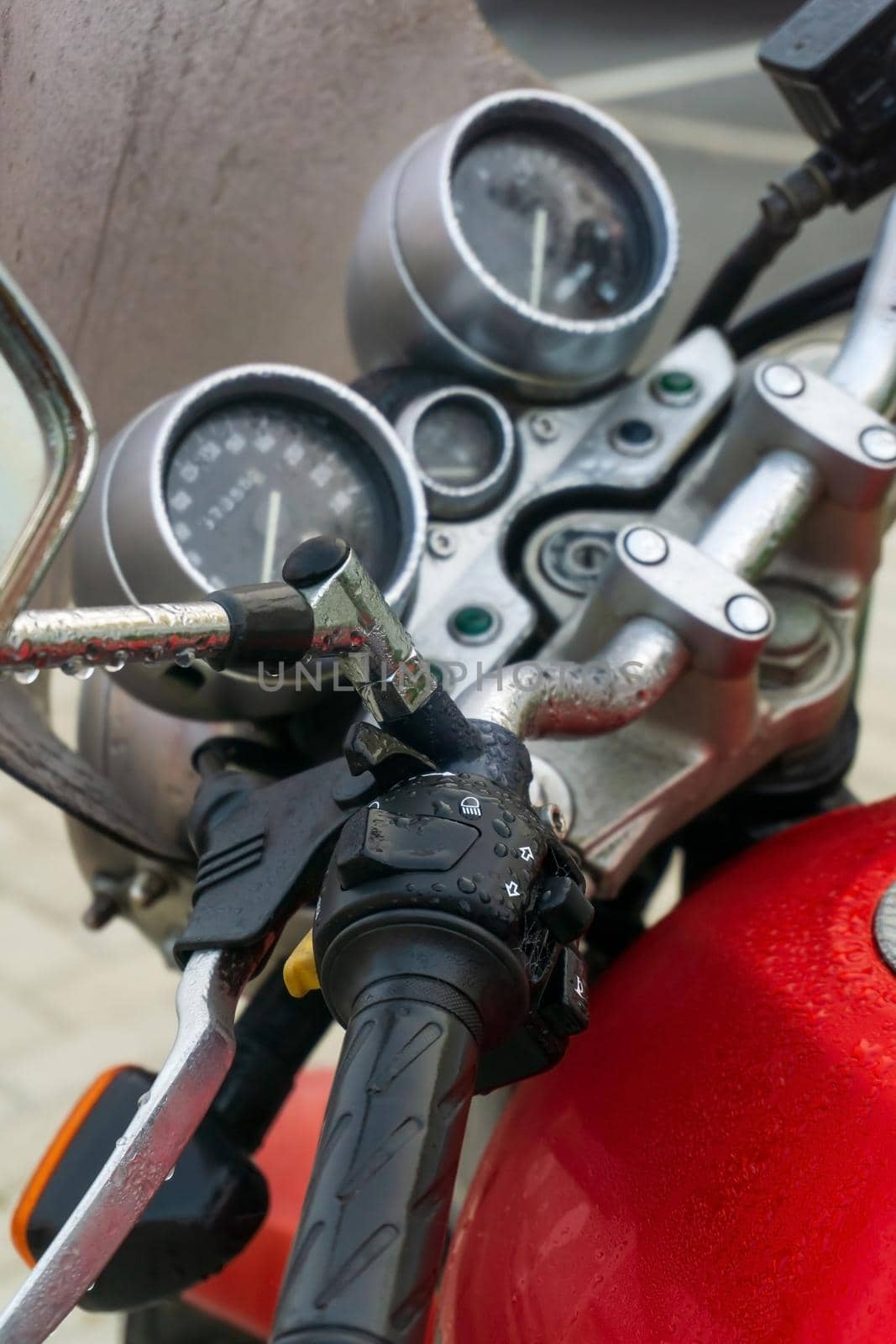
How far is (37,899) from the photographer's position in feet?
7.36

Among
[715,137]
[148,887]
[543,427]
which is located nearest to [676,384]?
[543,427]

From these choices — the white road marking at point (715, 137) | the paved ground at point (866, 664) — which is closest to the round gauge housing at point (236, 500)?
the paved ground at point (866, 664)

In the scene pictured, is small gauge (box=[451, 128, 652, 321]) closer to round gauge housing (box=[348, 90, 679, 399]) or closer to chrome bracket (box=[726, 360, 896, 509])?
round gauge housing (box=[348, 90, 679, 399])

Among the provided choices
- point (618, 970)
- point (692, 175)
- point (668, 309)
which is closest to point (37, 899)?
point (668, 309)

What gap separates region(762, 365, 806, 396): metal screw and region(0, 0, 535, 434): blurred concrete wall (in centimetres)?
37

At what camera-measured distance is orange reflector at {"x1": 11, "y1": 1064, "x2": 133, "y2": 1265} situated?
76cm

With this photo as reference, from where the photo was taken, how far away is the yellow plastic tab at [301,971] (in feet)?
1.88

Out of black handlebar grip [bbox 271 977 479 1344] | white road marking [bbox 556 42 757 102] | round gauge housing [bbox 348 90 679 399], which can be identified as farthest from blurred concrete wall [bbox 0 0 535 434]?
white road marking [bbox 556 42 757 102]

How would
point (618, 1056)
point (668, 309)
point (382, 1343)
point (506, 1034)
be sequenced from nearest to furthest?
1. point (382, 1343)
2. point (506, 1034)
3. point (618, 1056)
4. point (668, 309)

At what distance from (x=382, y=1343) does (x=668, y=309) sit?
246 centimetres

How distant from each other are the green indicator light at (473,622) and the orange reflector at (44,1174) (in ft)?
1.00

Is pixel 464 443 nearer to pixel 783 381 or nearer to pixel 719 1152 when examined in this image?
pixel 783 381

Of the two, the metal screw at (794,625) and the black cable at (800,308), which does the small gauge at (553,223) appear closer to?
the black cable at (800,308)

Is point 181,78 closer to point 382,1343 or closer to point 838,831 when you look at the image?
point 838,831
